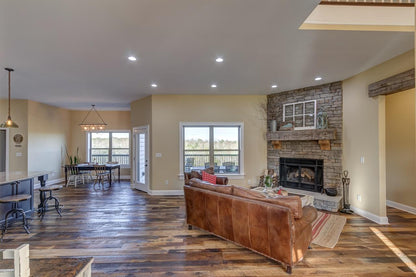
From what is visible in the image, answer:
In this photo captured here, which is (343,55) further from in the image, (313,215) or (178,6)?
(178,6)

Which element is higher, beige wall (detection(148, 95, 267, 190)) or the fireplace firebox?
beige wall (detection(148, 95, 267, 190))

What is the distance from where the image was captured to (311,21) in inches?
107

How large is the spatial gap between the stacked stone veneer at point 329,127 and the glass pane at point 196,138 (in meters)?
1.92

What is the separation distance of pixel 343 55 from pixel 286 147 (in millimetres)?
2881

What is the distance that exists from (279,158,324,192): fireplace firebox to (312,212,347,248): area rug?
111 centimetres

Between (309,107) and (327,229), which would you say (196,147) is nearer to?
(309,107)

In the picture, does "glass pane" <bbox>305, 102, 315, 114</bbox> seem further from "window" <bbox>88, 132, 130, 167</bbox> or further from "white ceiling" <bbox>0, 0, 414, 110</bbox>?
"window" <bbox>88, 132, 130, 167</bbox>

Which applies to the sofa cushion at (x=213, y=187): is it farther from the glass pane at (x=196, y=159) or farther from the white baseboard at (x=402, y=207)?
the white baseboard at (x=402, y=207)

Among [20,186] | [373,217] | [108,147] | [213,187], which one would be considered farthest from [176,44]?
[108,147]

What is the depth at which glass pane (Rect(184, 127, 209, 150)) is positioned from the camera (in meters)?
6.38

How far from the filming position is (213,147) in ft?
21.1

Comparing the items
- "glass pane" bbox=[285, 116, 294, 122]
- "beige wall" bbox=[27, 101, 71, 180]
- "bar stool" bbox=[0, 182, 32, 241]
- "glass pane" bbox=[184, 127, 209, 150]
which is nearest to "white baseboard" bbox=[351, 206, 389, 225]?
"glass pane" bbox=[285, 116, 294, 122]

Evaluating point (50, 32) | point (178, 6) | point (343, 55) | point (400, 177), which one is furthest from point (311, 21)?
point (400, 177)

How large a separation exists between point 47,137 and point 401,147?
1065 centimetres
